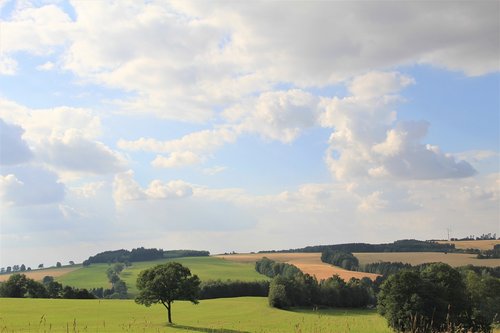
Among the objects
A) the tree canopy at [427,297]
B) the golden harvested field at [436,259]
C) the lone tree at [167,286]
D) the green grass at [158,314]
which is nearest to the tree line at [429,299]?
the tree canopy at [427,297]

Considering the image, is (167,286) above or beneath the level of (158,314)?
above

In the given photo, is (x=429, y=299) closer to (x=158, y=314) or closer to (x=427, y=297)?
(x=427, y=297)

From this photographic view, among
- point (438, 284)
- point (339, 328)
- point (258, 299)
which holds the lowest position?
point (258, 299)

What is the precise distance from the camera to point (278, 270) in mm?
178000

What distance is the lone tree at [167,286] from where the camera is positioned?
232ft

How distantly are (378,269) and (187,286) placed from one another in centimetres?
11358

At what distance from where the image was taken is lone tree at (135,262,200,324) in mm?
70750

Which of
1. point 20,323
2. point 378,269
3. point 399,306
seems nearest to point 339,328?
point 399,306

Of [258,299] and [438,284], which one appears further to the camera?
[258,299]

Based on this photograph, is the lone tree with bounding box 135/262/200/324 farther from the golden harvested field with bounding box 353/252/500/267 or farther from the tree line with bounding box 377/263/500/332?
the golden harvested field with bounding box 353/252/500/267

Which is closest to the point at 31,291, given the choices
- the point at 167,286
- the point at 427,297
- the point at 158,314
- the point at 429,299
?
the point at 158,314

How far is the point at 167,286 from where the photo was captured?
70.7m

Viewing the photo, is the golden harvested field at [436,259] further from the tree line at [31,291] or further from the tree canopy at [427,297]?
the tree line at [31,291]

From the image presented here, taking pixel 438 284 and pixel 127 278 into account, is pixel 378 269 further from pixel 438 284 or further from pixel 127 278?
pixel 438 284
